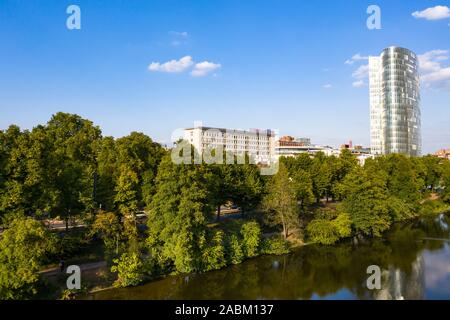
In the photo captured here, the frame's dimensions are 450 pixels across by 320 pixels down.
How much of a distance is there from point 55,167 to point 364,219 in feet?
101

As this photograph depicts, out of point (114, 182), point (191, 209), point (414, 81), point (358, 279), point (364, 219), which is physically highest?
point (414, 81)

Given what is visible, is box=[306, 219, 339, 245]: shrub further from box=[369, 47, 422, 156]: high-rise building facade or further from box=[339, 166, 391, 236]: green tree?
box=[369, 47, 422, 156]: high-rise building facade

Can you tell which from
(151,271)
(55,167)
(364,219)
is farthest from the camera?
(364,219)

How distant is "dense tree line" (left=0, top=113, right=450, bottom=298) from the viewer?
25141 millimetres

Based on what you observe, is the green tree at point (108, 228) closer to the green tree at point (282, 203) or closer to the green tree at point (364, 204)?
the green tree at point (282, 203)

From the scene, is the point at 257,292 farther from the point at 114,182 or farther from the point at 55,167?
the point at 55,167

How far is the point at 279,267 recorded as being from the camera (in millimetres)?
30766

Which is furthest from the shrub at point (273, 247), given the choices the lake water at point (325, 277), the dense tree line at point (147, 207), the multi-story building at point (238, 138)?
the multi-story building at point (238, 138)

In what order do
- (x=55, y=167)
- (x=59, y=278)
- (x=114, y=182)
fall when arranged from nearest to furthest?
(x=59, y=278)
(x=55, y=167)
(x=114, y=182)

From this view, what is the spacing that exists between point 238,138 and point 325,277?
351ft

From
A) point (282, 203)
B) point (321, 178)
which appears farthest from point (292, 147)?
point (282, 203)

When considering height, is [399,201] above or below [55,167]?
below

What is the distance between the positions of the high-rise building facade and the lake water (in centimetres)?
10018
